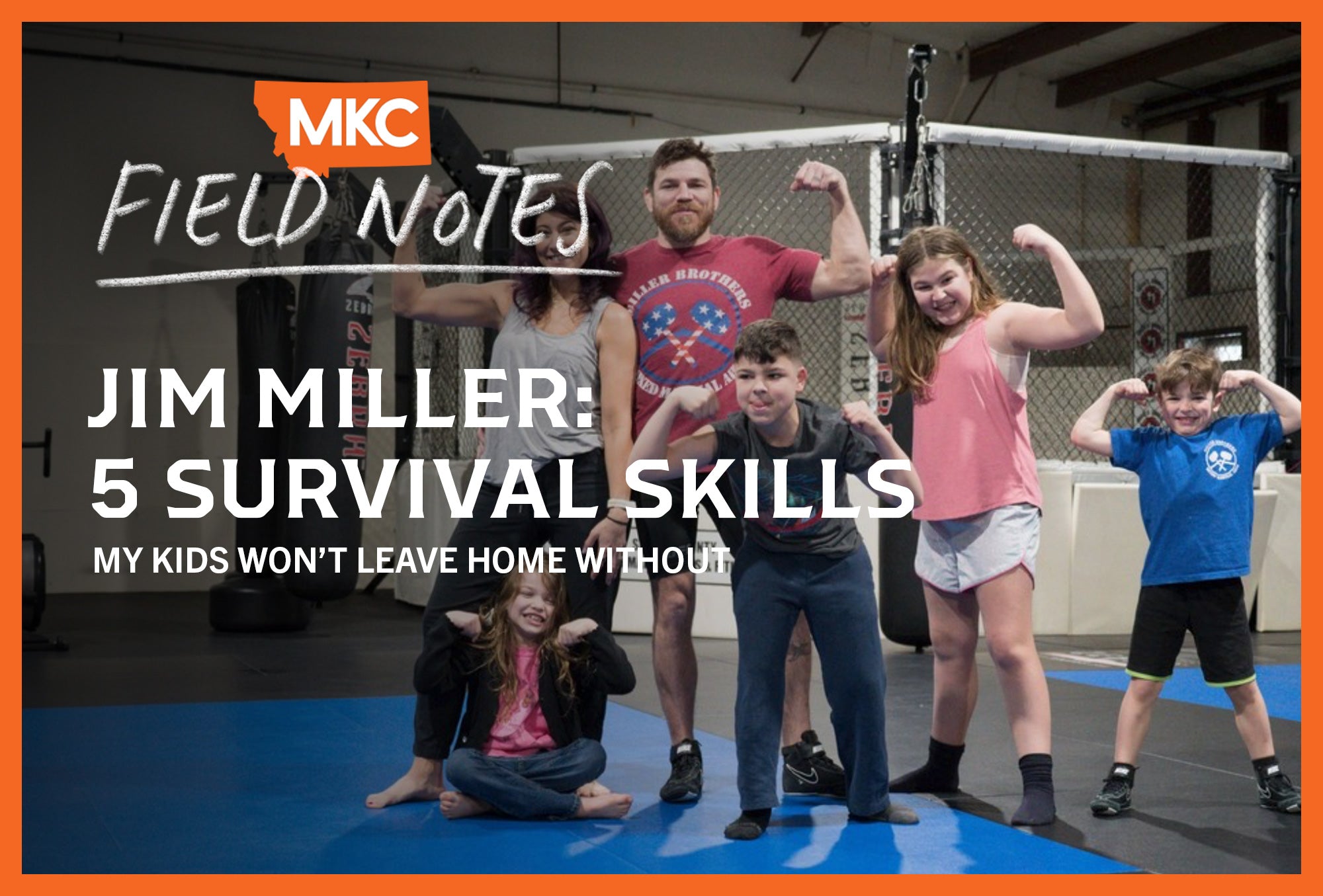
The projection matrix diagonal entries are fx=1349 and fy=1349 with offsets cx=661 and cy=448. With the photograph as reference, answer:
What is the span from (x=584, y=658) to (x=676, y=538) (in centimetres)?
33

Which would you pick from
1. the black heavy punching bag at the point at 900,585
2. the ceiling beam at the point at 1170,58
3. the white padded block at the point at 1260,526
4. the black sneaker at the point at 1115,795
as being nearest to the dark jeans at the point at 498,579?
the black sneaker at the point at 1115,795

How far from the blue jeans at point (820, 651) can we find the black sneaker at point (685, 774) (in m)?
0.29

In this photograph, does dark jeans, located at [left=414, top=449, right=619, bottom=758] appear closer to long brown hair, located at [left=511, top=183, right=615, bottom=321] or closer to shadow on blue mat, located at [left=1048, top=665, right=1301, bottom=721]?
long brown hair, located at [left=511, top=183, right=615, bottom=321]

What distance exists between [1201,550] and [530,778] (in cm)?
153

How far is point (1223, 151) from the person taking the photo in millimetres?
6207

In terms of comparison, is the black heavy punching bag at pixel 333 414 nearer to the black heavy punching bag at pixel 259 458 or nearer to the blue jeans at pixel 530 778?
the black heavy punching bag at pixel 259 458

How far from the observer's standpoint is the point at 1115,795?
287 cm

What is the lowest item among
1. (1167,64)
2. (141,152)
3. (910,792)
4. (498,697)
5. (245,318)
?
(910,792)

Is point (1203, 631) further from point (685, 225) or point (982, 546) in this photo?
point (685, 225)

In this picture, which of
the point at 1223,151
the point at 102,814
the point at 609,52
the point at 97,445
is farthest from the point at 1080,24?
the point at 102,814

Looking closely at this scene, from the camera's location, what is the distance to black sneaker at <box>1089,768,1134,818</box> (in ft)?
9.30

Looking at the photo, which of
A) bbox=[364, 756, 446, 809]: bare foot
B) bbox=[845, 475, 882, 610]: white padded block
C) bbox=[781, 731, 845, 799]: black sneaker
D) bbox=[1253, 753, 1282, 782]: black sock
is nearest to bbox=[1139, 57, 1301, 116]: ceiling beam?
bbox=[845, 475, 882, 610]: white padded block

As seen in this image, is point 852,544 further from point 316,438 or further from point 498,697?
point 316,438

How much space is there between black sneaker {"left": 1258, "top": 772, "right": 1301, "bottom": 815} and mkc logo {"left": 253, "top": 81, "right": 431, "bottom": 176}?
264 cm
